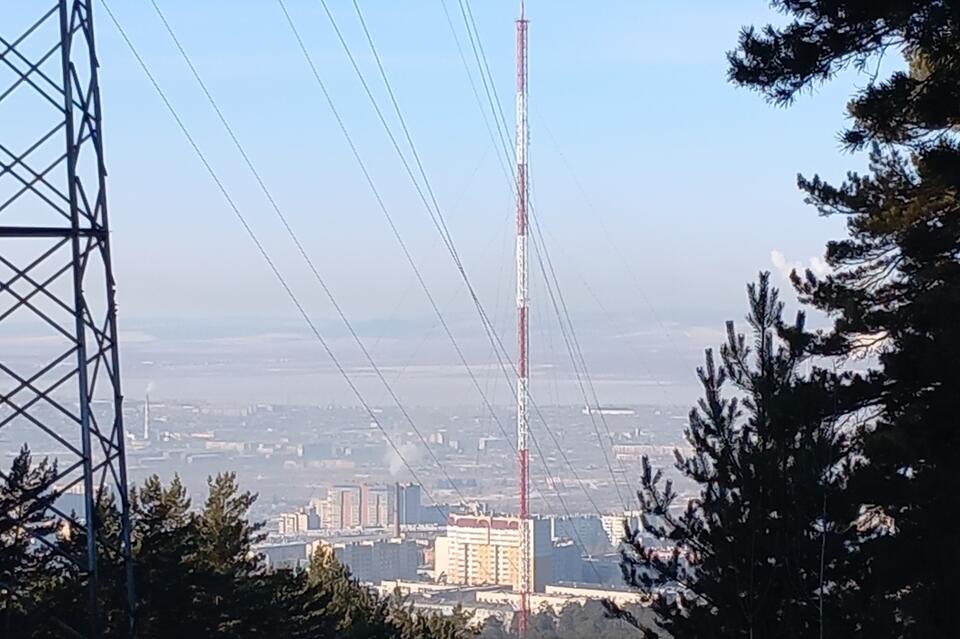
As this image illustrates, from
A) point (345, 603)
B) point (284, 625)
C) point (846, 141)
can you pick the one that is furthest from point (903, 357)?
point (345, 603)

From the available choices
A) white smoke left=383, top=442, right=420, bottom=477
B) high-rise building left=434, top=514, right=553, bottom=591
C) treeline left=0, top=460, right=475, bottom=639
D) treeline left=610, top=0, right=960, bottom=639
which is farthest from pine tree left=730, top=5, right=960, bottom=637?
white smoke left=383, top=442, right=420, bottom=477

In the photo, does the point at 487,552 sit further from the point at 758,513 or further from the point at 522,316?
the point at 758,513

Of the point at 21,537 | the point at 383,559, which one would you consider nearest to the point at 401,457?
the point at 383,559

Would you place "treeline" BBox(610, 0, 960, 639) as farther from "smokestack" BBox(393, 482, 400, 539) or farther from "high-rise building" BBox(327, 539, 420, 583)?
"smokestack" BBox(393, 482, 400, 539)

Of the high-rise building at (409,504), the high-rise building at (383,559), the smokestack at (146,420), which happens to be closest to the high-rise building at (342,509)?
the high-rise building at (409,504)

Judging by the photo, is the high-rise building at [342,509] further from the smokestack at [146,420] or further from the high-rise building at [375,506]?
the smokestack at [146,420]

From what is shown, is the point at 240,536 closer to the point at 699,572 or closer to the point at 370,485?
the point at 699,572
